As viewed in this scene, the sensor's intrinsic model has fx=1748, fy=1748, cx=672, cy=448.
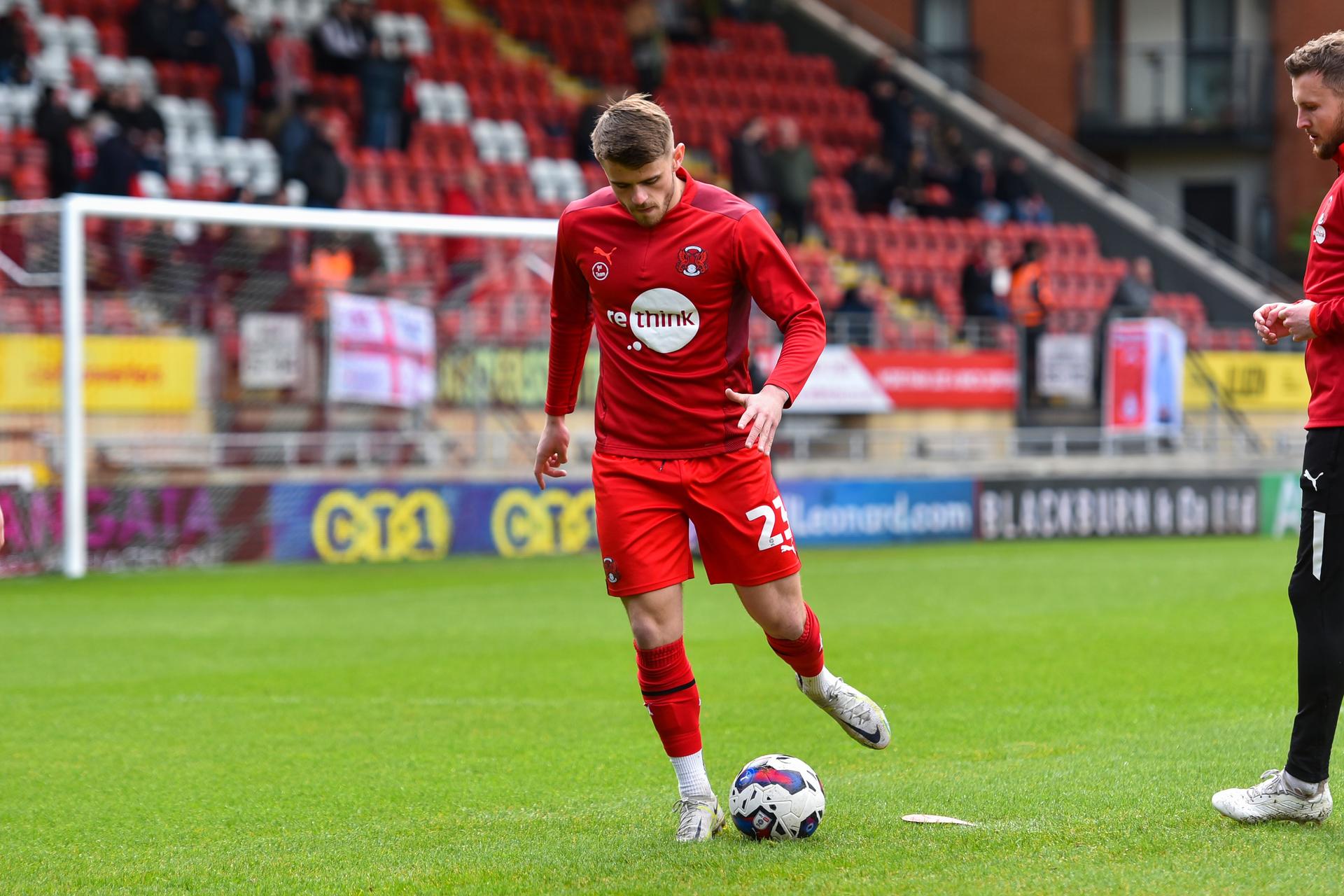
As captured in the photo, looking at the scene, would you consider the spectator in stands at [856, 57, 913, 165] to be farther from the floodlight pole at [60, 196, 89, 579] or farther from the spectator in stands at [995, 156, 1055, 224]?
the floodlight pole at [60, 196, 89, 579]

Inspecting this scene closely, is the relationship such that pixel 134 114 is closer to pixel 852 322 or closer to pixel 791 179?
pixel 852 322

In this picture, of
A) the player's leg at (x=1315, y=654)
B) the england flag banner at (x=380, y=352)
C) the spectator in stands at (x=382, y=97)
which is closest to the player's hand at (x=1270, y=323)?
the player's leg at (x=1315, y=654)

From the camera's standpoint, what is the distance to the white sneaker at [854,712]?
5637mm

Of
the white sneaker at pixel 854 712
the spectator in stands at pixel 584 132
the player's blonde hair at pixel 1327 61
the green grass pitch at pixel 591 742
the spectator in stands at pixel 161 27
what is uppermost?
the spectator in stands at pixel 161 27

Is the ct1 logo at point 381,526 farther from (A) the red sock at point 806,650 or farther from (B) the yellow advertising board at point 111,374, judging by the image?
(A) the red sock at point 806,650

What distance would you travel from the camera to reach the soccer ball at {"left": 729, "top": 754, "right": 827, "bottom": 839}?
5.10 metres

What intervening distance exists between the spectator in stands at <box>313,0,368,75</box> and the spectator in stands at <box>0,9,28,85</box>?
3894 millimetres

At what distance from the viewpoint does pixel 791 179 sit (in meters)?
22.5

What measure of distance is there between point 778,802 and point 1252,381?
63.1ft

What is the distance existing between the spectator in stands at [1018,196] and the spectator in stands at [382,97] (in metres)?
10.00

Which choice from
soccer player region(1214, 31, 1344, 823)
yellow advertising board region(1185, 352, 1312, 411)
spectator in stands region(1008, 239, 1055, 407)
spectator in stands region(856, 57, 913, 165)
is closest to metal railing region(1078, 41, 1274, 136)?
spectator in stands region(856, 57, 913, 165)

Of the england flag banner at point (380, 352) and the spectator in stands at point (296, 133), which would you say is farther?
the spectator in stands at point (296, 133)

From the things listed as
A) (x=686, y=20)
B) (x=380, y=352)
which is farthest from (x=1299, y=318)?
(x=686, y=20)

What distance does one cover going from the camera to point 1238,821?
16.6ft
